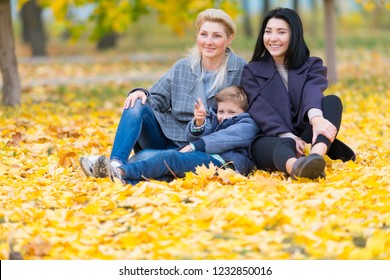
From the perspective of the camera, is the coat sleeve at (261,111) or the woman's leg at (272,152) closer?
the woman's leg at (272,152)

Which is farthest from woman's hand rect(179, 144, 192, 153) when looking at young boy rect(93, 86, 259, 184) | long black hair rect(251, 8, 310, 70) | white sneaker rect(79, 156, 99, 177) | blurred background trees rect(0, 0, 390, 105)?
blurred background trees rect(0, 0, 390, 105)

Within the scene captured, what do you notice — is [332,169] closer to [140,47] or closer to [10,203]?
[10,203]

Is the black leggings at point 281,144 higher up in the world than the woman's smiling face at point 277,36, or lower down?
lower down

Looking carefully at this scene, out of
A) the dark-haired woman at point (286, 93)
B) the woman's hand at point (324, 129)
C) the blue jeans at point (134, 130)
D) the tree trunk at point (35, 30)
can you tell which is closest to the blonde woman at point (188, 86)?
the blue jeans at point (134, 130)

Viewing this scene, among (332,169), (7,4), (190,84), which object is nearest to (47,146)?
(190,84)

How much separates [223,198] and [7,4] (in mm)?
6732

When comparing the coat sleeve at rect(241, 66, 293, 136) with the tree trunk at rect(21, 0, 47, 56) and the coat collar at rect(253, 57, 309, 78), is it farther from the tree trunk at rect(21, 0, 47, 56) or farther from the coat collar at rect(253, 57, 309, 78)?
the tree trunk at rect(21, 0, 47, 56)

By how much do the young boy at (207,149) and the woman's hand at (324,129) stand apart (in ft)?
1.64

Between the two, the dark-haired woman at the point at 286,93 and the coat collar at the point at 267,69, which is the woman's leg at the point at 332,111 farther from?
the coat collar at the point at 267,69

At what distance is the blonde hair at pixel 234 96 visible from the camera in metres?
5.81

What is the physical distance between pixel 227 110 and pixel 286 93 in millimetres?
456

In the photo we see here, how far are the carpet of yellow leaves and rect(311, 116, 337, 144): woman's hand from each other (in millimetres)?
273

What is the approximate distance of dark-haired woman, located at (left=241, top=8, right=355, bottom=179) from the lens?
563 centimetres

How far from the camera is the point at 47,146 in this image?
7000 mm
